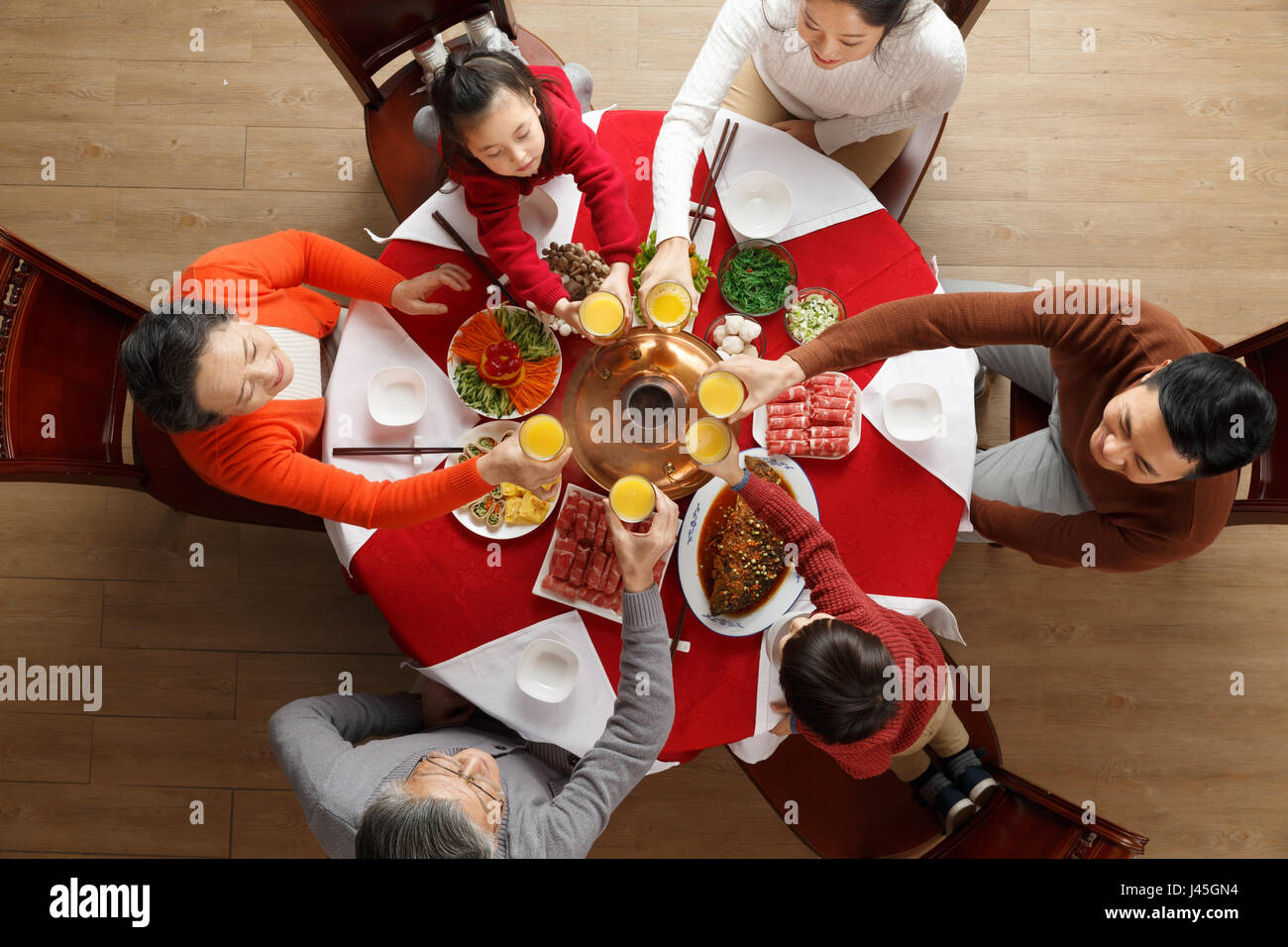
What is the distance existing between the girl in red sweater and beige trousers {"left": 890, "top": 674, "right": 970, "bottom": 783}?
1392 mm

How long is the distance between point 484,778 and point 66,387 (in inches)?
57.7

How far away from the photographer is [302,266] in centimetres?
212

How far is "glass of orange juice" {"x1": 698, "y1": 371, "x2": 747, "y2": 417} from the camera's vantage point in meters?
1.76

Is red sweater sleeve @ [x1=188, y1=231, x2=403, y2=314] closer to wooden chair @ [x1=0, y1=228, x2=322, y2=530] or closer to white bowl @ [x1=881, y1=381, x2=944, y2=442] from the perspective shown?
wooden chair @ [x1=0, y1=228, x2=322, y2=530]

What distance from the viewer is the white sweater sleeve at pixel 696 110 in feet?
6.42

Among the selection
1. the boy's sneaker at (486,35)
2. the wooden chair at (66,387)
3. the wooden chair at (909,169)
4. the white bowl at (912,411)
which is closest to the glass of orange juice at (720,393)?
the white bowl at (912,411)

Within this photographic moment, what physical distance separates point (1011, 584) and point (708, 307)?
173cm

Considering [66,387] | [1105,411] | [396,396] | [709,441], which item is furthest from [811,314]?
[66,387]

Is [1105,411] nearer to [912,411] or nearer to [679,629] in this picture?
[912,411]

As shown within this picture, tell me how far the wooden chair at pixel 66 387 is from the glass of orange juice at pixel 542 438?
1119 millimetres

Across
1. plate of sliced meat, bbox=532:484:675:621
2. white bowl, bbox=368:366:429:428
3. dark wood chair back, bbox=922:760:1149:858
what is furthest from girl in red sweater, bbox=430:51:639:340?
dark wood chair back, bbox=922:760:1149:858
